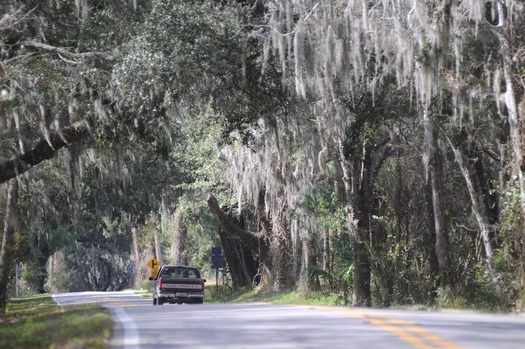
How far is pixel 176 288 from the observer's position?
31.2 metres

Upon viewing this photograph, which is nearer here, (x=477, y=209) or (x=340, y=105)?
(x=477, y=209)

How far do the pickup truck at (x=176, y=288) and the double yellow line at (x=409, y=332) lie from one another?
19014mm

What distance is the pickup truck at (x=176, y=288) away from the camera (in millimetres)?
31062

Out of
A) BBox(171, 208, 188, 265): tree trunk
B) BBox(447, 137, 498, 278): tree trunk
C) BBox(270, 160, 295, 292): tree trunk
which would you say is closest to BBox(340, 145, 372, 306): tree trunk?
BBox(447, 137, 498, 278): tree trunk

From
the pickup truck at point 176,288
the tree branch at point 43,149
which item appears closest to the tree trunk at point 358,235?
the tree branch at point 43,149

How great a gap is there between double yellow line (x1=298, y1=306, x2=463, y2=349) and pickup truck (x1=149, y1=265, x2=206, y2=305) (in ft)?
62.4

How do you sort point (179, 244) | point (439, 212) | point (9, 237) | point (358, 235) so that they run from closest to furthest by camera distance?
point (439, 212), point (358, 235), point (9, 237), point (179, 244)

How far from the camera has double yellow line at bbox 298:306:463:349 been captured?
8594mm

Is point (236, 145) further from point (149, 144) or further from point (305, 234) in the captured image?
point (149, 144)

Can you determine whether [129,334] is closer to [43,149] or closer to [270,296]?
[43,149]

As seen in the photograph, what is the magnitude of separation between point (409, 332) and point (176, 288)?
72.3 ft

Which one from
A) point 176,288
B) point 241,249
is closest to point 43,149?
point 176,288

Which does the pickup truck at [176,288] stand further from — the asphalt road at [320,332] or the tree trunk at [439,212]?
the asphalt road at [320,332]

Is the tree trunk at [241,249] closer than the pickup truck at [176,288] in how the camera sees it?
No
